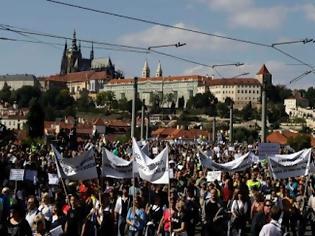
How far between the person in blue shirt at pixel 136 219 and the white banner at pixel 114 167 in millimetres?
1650

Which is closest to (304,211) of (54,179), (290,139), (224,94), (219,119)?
(54,179)

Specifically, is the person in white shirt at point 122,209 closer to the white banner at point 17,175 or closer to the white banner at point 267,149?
the white banner at point 17,175

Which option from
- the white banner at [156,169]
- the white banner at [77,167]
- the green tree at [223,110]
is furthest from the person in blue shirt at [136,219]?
the green tree at [223,110]

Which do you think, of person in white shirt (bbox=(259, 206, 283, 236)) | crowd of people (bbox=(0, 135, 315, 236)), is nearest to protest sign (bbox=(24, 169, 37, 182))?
crowd of people (bbox=(0, 135, 315, 236))

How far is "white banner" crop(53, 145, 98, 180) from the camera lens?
39.4 feet

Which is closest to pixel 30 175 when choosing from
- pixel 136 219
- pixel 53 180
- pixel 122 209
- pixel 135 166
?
pixel 53 180

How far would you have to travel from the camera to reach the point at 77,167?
12078 millimetres

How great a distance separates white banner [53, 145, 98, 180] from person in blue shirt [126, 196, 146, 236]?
35.6 inches

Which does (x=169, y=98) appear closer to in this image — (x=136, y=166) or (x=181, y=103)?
(x=181, y=103)

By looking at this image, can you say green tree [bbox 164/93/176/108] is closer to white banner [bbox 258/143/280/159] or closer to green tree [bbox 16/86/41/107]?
green tree [bbox 16/86/41/107]

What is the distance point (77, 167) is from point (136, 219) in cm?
131

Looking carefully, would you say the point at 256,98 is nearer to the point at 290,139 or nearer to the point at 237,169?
the point at 290,139

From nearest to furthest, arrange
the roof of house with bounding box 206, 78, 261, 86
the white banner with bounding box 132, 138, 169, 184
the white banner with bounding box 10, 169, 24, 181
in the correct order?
1. the white banner with bounding box 132, 138, 169, 184
2. the white banner with bounding box 10, 169, 24, 181
3. the roof of house with bounding box 206, 78, 261, 86

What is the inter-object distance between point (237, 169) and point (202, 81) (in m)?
179
